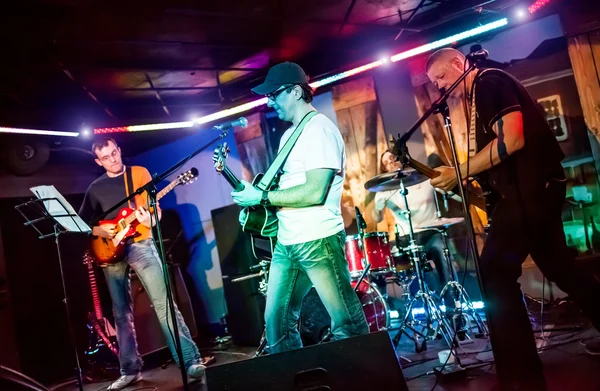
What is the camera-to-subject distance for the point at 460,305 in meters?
4.59

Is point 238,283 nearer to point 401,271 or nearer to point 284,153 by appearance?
point 401,271

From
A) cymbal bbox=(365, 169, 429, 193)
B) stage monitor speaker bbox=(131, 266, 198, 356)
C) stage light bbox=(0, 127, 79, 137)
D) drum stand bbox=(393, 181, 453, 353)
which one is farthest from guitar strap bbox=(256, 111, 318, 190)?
stage light bbox=(0, 127, 79, 137)

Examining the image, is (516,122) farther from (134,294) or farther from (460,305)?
(134,294)

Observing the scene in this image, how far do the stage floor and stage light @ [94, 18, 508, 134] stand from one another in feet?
11.1

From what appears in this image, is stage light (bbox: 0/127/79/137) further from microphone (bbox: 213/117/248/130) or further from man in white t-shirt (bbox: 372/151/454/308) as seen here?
man in white t-shirt (bbox: 372/151/454/308)

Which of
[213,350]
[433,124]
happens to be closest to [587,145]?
[433,124]

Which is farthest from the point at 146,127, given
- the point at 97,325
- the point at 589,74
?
the point at 589,74

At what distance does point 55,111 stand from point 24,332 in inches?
117

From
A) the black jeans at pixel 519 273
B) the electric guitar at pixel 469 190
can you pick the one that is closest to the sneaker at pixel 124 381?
the electric guitar at pixel 469 190

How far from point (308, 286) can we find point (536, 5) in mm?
4532

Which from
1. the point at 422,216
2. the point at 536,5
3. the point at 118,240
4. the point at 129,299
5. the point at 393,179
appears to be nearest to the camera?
the point at 118,240

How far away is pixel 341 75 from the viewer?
645 centimetres

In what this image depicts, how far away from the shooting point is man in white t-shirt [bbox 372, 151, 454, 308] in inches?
231

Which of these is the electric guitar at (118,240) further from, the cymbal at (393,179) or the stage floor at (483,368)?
the cymbal at (393,179)
